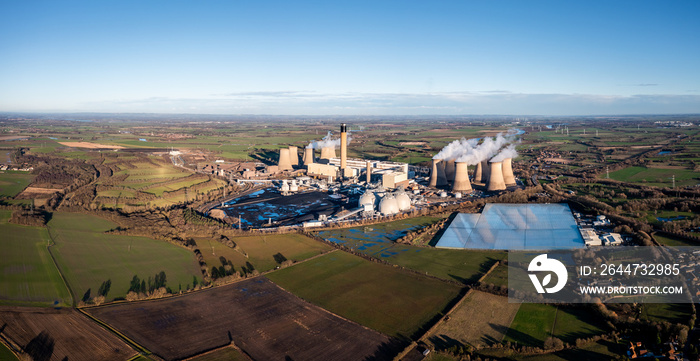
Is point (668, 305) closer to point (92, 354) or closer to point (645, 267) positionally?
point (645, 267)

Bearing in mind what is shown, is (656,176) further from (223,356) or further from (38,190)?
(38,190)

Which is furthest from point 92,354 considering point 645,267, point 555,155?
point 555,155

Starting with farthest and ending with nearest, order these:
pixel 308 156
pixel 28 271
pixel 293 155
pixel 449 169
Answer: pixel 293 155, pixel 308 156, pixel 449 169, pixel 28 271

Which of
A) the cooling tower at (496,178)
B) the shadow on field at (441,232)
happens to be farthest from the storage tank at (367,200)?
the cooling tower at (496,178)

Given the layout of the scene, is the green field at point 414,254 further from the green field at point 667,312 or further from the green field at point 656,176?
the green field at point 656,176

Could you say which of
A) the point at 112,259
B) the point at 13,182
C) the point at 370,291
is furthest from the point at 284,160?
the point at 370,291

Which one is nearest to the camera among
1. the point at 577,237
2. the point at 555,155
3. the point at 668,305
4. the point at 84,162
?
the point at 668,305
